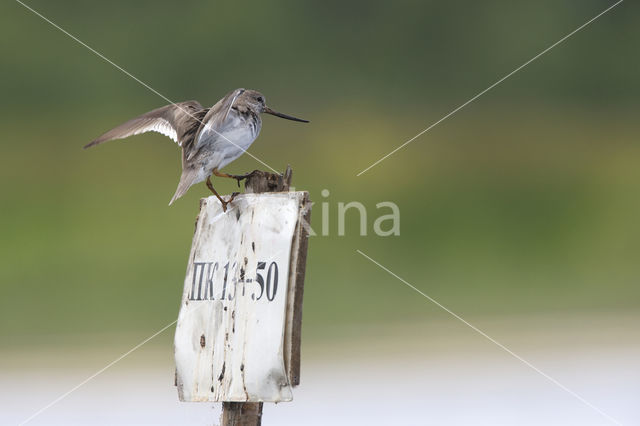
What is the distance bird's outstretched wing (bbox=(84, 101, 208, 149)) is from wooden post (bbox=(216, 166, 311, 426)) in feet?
2.67

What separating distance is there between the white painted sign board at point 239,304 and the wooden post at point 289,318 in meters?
0.03

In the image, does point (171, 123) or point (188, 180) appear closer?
point (188, 180)

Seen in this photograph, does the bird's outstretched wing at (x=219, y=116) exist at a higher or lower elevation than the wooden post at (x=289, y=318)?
higher

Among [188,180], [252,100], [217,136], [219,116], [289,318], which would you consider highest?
[252,100]

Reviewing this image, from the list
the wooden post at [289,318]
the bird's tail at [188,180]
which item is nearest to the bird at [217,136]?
the bird's tail at [188,180]

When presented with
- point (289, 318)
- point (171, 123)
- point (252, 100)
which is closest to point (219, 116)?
point (252, 100)

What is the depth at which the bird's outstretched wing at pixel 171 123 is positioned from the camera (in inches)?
200

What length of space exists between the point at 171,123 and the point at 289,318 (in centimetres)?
172

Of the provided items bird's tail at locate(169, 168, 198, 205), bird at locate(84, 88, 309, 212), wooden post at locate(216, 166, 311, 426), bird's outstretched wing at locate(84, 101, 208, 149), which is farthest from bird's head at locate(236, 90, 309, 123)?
wooden post at locate(216, 166, 311, 426)

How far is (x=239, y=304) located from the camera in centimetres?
418

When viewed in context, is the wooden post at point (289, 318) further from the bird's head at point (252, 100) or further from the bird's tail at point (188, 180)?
the bird's head at point (252, 100)

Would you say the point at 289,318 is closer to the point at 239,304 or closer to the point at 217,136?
the point at 239,304

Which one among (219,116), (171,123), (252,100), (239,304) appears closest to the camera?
(239,304)

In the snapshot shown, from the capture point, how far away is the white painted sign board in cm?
402
